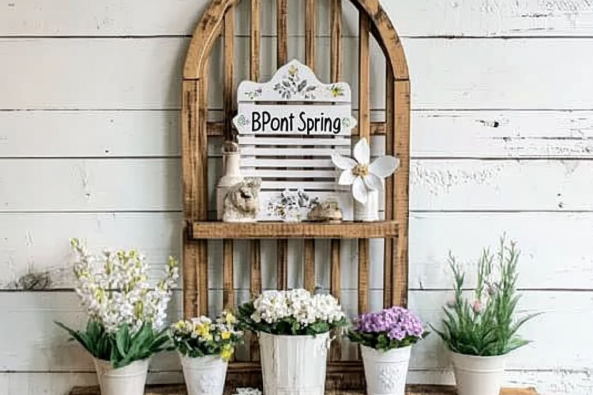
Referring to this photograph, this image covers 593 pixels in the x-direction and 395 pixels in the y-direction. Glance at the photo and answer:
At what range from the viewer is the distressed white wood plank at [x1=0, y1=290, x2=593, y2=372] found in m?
1.29

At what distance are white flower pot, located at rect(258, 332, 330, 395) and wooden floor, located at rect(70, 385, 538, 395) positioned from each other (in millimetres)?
103

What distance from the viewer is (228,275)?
1.26m

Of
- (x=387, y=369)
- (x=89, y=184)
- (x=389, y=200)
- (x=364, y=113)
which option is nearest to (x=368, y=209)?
(x=389, y=200)

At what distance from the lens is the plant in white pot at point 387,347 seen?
3.85ft

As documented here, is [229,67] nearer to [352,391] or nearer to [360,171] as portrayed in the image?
[360,171]

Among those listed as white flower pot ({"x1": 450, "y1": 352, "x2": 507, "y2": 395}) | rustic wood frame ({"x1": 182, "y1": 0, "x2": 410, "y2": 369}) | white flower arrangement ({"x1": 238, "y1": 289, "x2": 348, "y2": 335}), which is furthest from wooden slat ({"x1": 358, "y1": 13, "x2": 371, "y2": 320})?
white flower pot ({"x1": 450, "y1": 352, "x2": 507, "y2": 395})

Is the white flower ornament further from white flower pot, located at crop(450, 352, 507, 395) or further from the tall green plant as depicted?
white flower pot, located at crop(450, 352, 507, 395)

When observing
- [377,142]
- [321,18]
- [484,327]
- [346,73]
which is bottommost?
[484,327]

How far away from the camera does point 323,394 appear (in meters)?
1.19

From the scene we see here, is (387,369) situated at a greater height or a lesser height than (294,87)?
lesser

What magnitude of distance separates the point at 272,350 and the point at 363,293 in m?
0.21


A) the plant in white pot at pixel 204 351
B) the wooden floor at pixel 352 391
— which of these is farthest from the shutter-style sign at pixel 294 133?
the wooden floor at pixel 352 391

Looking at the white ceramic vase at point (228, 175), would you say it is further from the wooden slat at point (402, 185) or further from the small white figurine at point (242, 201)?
the wooden slat at point (402, 185)

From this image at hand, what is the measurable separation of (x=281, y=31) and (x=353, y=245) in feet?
1.37
